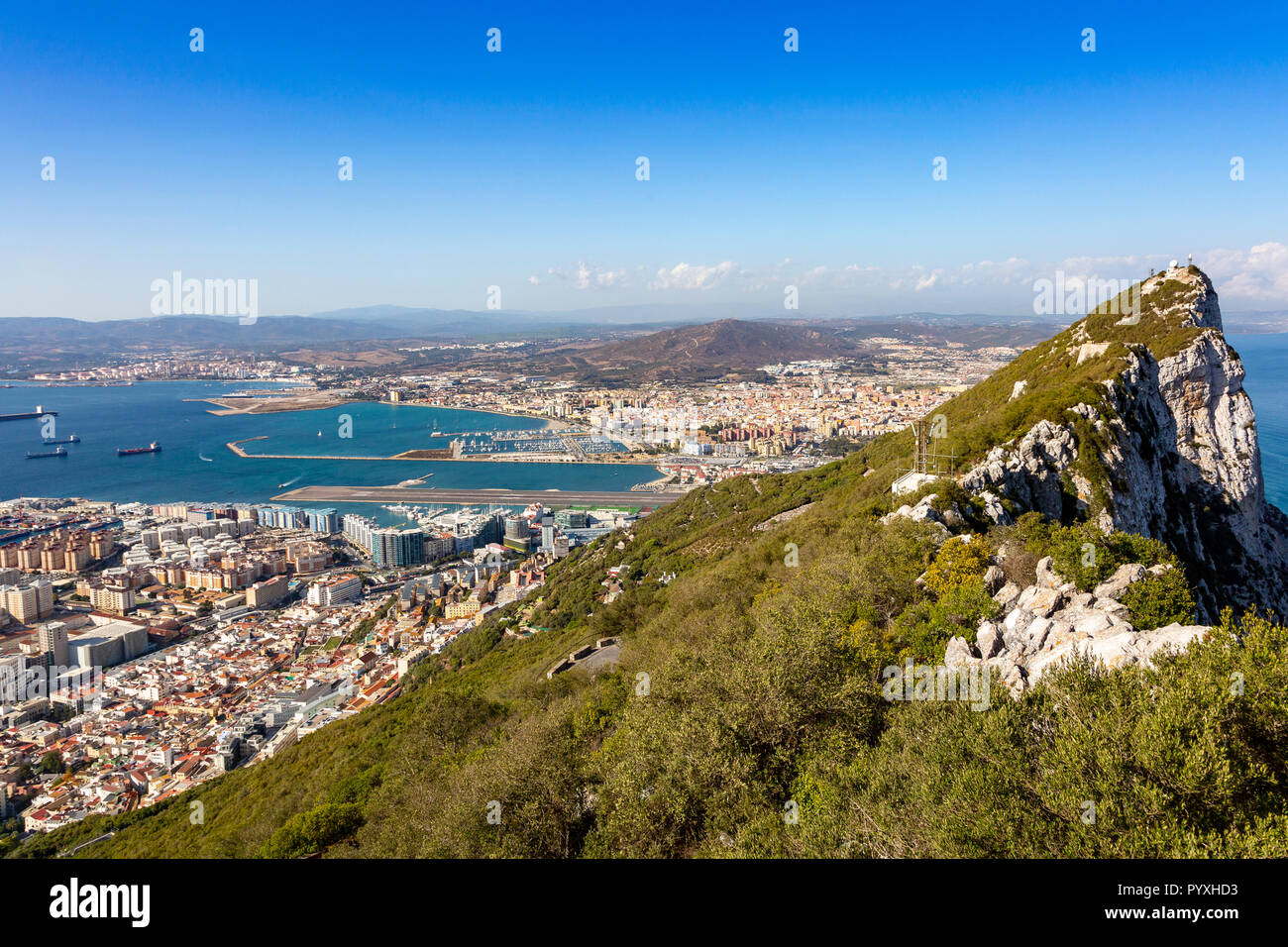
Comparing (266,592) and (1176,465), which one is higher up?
(1176,465)

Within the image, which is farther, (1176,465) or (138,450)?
(138,450)

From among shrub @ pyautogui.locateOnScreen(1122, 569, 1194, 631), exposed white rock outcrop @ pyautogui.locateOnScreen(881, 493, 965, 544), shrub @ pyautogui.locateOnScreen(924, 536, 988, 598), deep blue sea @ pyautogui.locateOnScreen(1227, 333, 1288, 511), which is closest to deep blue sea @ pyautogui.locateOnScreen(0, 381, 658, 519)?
deep blue sea @ pyautogui.locateOnScreen(1227, 333, 1288, 511)

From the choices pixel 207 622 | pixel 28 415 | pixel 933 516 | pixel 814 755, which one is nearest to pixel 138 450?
pixel 28 415

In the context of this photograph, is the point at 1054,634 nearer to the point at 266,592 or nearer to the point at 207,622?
the point at 207,622

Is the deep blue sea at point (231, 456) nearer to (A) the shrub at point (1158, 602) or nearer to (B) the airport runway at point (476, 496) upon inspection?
(B) the airport runway at point (476, 496)

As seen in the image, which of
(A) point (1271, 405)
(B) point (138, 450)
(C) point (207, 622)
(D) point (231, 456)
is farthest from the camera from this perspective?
(B) point (138, 450)

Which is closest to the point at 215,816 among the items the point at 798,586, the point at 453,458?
the point at 798,586

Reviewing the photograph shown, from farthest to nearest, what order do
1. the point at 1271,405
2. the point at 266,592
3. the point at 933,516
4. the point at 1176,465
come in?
1. the point at 1271,405
2. the point at 266,592
3. the point at 1176,465
4. the point at 933,516
